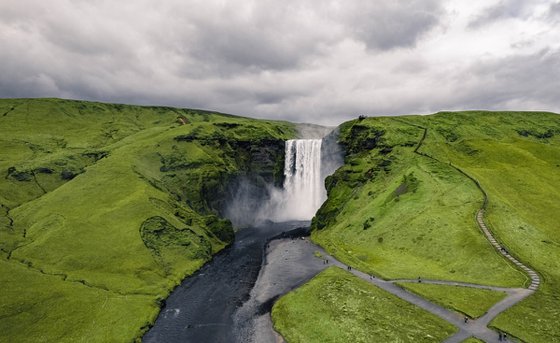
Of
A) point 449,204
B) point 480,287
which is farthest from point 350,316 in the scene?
point 449,204

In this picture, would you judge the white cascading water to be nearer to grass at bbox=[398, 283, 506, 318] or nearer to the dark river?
the dark river

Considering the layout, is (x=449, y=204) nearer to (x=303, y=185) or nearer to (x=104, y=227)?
(x=303, y=185)

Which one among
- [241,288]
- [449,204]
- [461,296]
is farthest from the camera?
[449,204]

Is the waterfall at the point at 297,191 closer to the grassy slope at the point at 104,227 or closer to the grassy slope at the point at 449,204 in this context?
the grassy slope at the point at 449,204

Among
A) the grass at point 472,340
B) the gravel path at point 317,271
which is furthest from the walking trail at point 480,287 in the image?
the grass at point 472,340

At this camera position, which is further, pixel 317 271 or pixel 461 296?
pixel 317 271

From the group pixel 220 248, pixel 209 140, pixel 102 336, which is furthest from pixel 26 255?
pixel 209 140
